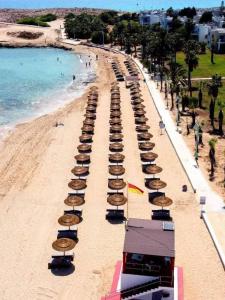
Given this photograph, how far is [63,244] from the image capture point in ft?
95.0

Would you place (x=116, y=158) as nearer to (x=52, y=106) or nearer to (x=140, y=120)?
(x=140, y=120)

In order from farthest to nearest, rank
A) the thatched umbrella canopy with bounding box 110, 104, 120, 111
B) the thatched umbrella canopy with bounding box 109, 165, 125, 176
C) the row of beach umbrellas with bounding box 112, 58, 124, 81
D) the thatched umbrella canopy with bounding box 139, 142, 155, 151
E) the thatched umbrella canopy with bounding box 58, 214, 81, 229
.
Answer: the row of beach umbrellas with bounding box 112, 58, 124, 81, the thatched umbrella canopy with bounding box 110, 104, 120, 111, the thatched umbrella canopy with bounding box 139, 142, 155, 151, the thatched umbrella canopy with bounding box 109, 165, 125, 176, the thatched umbrella canopy with bounding box 58, 214, 81, 229

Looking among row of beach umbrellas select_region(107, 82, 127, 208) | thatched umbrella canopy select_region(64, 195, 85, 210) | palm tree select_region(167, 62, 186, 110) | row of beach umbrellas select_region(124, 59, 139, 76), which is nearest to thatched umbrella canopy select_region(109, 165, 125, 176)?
row of beach umbrellas select_region(107, 82, 127, 208)

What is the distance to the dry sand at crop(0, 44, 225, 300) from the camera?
87.0 ft

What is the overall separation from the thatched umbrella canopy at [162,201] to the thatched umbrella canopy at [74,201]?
19.9 feet

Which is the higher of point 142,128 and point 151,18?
point 151,18

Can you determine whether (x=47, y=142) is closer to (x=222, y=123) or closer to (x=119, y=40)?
(x=222, y=123)

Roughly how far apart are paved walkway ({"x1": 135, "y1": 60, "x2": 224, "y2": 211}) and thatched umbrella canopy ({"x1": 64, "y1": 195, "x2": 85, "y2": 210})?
1035 cm

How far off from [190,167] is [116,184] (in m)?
9.06

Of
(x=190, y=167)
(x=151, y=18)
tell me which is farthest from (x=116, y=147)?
(x=151, y=18)

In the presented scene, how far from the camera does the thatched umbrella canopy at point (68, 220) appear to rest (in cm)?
3136

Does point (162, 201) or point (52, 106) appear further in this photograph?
point (52, 106)

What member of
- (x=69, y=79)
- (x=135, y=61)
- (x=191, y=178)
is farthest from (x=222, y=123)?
(x=135, y=61)

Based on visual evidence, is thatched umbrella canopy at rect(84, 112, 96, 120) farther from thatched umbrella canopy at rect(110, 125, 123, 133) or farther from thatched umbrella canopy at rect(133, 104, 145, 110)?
thatched umbrella canopy at rect(133, 104, 145, 110)
